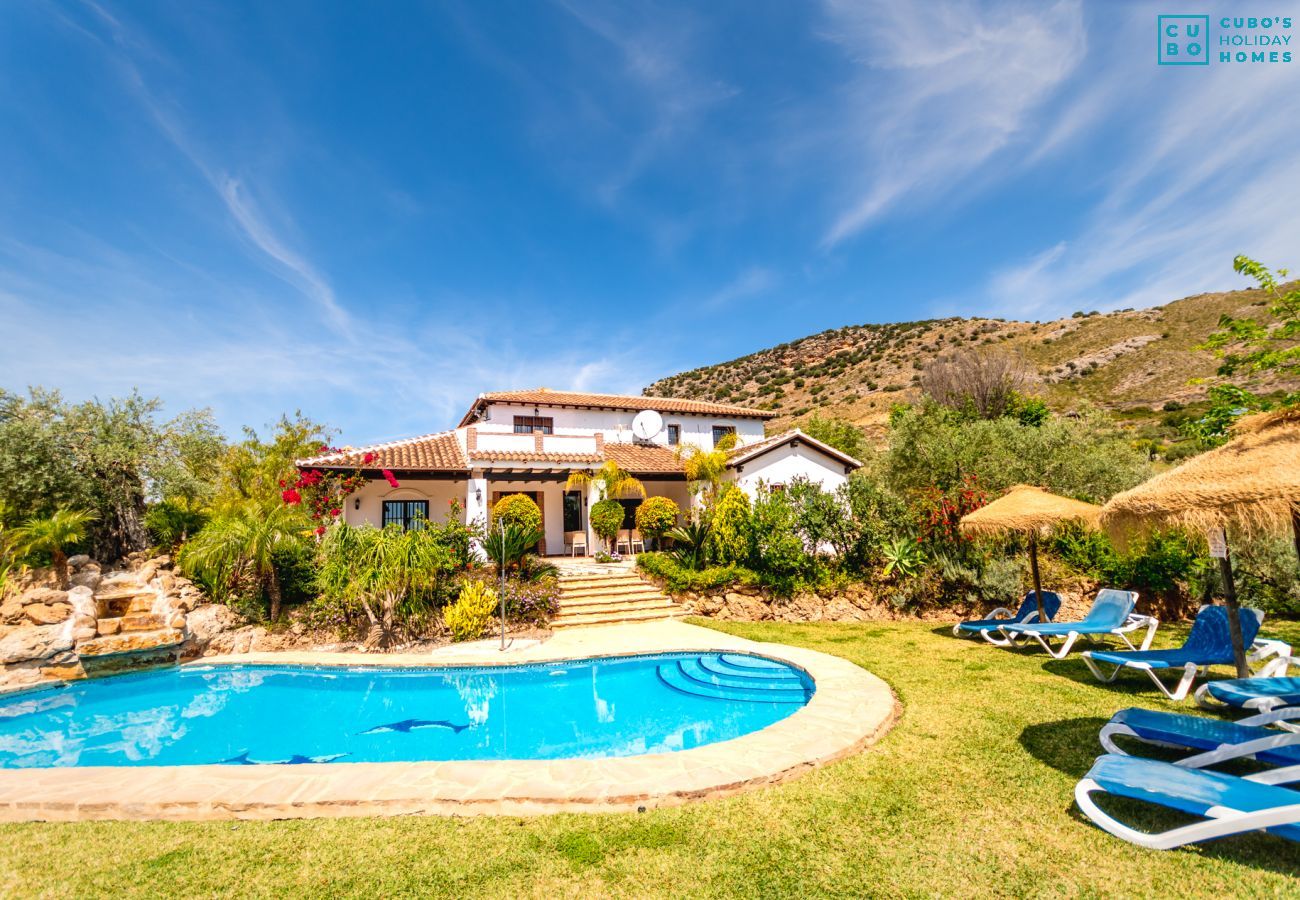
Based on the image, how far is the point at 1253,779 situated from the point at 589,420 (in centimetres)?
2589

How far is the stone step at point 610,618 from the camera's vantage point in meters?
14.6

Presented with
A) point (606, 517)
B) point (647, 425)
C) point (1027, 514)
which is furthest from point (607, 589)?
point (647, 425)

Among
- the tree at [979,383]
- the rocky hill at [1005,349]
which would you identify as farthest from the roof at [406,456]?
the rocky hill at [1005,349]

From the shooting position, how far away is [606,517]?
68.9ft

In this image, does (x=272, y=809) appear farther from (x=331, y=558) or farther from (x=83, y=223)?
(x=83, y=223)

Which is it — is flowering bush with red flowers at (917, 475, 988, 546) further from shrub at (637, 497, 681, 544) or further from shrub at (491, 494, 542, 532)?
shrub at (491, 494, 542, 532)

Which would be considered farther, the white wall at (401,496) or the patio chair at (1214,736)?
the white wall at (401,496)

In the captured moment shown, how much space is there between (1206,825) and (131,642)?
1690 centimetres

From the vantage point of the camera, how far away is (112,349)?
18.2 meters

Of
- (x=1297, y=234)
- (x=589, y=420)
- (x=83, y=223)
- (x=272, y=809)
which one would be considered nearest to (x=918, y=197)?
(x=1297, y=234)

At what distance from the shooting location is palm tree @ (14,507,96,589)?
13438 mm

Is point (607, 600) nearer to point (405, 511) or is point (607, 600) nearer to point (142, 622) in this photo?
point (405, 511)

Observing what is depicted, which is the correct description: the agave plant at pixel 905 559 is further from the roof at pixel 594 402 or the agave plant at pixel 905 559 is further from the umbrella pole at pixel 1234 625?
the roof at pixel 594 402

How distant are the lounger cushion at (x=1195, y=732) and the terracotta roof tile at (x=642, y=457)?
18.8m
